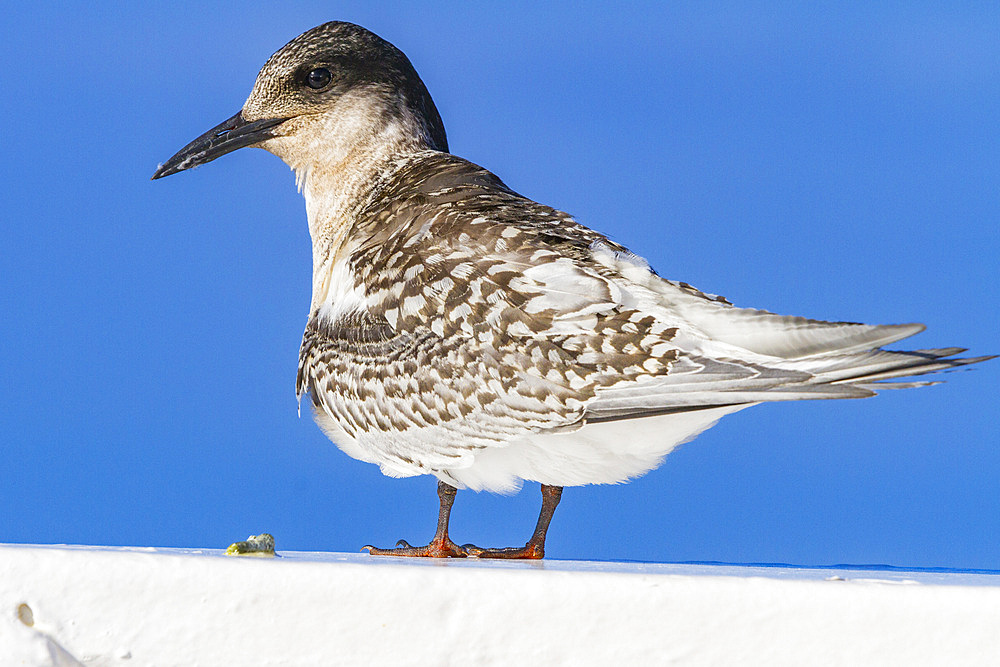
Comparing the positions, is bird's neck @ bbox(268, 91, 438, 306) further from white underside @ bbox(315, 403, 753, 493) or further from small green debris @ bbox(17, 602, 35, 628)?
small green debris @ bbox(17, 602, 35, 628)

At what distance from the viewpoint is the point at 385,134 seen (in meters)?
4.17

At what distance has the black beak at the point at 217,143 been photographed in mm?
4254

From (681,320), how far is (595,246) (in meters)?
0.41

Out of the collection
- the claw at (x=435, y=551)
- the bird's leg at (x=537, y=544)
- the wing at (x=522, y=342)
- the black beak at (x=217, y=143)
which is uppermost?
the black beak at (x=217, y=143)

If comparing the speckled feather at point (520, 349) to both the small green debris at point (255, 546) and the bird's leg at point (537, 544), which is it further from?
the small green debris at point (255, 546)

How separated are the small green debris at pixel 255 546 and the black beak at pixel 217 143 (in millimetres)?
1842

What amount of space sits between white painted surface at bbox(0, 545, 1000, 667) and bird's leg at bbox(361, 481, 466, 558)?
3.68ft

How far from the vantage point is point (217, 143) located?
4293 mm

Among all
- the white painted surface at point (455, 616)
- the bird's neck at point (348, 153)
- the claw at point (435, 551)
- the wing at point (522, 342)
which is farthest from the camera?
the bird's neck at point (348, 153)

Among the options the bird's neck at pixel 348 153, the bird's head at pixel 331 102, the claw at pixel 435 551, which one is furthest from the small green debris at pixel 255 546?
the bird's head at pixel 331 102

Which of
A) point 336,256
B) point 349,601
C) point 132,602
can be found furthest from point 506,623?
point 336,256

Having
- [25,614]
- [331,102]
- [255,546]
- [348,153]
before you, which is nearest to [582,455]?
[255,546]

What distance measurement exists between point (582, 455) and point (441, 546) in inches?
23.0

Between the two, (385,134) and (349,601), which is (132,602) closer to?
(349,601)
